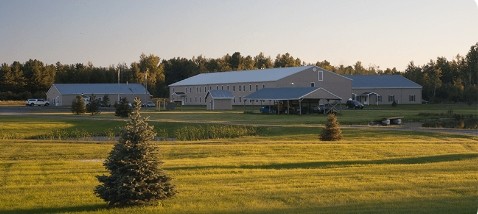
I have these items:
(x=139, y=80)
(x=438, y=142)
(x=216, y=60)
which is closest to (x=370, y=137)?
(x=438, y=142)

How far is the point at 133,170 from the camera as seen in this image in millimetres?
13039

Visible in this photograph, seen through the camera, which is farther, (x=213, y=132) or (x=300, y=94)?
(x=300, y=94)

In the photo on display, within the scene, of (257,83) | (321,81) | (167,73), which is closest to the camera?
(321,81)

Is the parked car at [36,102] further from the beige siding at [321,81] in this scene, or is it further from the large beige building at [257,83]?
the beige siding at [321,81]

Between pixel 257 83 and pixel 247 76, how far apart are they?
6664 millimetres

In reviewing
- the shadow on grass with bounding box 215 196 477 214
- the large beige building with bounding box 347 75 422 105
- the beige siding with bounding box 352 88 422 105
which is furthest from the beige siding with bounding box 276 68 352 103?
the shadow on grass with bounding box 215 196 477 214

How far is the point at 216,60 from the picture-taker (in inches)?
5886

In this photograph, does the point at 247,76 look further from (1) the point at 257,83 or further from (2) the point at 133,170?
(2) the point at 133,170

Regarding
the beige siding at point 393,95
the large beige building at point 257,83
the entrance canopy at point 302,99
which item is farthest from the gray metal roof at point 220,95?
the beige siding at point 393,95

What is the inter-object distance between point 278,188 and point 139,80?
11531cm

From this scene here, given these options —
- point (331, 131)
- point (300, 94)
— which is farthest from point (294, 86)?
point (331, 131)

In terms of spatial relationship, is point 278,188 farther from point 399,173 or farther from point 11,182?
point 11,182

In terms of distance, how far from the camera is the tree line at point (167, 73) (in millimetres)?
107562

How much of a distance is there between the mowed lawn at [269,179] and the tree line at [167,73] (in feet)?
246
